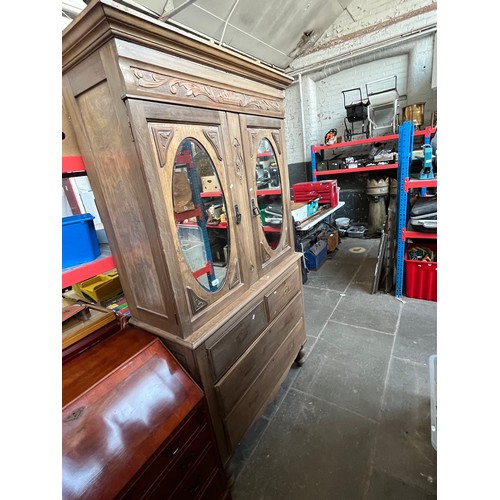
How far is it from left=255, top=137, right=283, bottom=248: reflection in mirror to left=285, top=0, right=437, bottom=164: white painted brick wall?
12.1 ft

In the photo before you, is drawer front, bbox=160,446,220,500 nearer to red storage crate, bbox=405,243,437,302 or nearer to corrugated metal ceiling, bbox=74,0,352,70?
red storage crate, bbox=405,243,437,302

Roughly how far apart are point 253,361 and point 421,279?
80.5 inches

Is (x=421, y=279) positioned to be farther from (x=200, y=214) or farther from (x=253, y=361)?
(x=200, y=214)

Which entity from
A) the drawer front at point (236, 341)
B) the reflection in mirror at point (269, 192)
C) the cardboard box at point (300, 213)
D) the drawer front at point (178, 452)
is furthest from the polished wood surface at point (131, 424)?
the cardboard box at point (300, 213)

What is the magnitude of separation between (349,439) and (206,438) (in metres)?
Result: 0.87

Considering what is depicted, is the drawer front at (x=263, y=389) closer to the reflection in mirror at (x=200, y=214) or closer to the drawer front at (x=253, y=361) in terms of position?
the drawer front at (x=253, y=361)

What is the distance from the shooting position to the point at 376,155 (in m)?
4.01

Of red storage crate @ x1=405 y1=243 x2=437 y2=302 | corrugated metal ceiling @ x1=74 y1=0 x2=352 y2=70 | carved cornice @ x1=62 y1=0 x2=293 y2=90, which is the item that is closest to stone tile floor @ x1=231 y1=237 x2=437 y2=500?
red storage crate @ x1=405 y1=243 x2=437 y2=302

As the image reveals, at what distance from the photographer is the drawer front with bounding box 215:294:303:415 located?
116 cm

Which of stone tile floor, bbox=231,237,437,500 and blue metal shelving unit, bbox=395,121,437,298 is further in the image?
blue metal shelving unit, bbox=395,121,437,298

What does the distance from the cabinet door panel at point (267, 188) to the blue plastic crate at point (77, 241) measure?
0.72 meters
